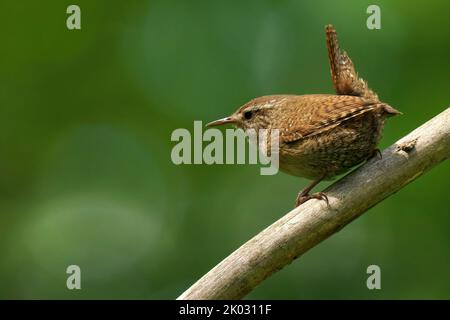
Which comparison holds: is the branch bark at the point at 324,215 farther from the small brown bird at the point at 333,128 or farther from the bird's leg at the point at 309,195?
the small brown bird at the point at 333,128

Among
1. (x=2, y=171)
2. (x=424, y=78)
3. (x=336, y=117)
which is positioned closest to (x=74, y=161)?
(x=2, y=171)

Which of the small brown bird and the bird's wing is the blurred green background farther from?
the bird's wing

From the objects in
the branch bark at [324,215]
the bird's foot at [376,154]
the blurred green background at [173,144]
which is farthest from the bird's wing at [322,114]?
the blurred green background at [173,144]

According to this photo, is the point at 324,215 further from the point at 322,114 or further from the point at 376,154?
the point at 322,114

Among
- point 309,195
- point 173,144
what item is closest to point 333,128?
point 309,195

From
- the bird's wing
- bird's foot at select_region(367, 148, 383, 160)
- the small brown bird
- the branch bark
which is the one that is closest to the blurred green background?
the small brown bird
